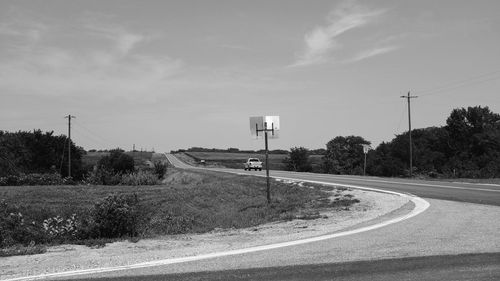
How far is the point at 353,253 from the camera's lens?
24.4 feet

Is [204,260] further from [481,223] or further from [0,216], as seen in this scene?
[0,216]

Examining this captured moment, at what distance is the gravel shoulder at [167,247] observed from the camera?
284 inches

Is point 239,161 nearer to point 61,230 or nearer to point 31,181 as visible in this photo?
point 31,181

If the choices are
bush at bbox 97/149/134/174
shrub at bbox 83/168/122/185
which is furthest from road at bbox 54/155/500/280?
bush at bbox 97/149/134/174

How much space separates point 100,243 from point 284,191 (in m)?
17.7

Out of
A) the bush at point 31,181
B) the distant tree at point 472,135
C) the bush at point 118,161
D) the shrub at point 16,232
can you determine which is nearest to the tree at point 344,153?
the distant tree at point 472,135

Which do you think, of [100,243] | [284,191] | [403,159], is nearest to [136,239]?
[100,243]

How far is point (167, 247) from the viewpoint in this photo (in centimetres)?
865

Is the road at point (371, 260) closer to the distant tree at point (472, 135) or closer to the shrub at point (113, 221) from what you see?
the shrub at point (113, 221)

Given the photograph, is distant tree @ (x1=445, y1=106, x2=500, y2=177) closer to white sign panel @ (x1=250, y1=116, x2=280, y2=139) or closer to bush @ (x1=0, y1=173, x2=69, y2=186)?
bush @ (x1=0, y1=173, x2=69, y2=186)

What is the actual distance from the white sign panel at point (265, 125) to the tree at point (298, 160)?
75.3 meters

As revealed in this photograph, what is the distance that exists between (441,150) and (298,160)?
2584cm

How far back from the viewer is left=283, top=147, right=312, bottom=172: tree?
9369 centimetres

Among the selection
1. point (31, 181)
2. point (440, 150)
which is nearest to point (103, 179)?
point (31, 181)
